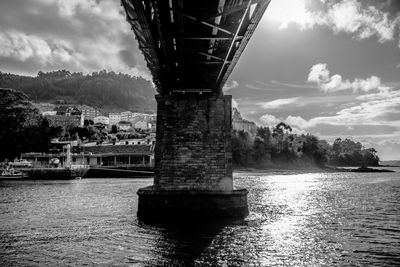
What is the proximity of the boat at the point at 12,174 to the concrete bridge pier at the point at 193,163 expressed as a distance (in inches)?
2546

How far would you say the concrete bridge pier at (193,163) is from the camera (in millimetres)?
19781

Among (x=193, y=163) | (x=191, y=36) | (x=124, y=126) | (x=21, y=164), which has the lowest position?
(x=193, y=163)

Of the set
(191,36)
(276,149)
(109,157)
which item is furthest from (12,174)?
(276,149)

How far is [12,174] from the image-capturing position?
77.1 m

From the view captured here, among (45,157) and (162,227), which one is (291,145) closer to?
(45,157)

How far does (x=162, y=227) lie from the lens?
58.3 feet

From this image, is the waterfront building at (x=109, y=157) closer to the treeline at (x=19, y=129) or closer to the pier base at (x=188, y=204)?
the treeline at (x=19, y=129)

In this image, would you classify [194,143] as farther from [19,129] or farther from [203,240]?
[19,129]

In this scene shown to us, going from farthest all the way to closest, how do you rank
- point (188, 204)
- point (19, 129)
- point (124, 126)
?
point (124, 126) < point (19, 129) < point (188, 204)

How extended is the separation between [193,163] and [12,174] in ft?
221

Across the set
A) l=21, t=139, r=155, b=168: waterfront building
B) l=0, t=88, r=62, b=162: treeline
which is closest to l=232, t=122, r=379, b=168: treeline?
l=21, t=139, r=155, b=168: waterfront building

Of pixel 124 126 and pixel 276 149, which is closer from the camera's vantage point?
pixel 276 149

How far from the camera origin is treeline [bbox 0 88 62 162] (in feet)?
305

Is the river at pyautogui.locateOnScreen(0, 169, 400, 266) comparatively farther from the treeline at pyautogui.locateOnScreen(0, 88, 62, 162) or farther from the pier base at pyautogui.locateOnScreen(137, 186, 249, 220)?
the treeline at pyautogui.locateOnScreen(0, 88, 62, 162)
